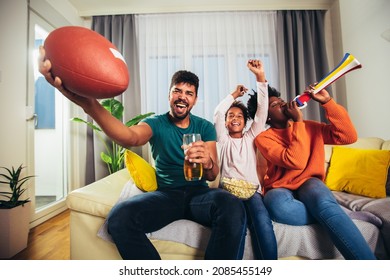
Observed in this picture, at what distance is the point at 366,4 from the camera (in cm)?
181

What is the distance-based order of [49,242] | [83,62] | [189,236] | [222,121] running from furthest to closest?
1. [49,242]
2. [222,121]
3. [189,236]
4. [83,62]

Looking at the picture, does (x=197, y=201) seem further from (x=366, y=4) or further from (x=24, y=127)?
(x=366, y=4)

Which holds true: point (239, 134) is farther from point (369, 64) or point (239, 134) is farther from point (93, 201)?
point (369, 64)

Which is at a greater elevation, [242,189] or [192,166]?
[192,166]

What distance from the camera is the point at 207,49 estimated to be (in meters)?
2.74

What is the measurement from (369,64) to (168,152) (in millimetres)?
1847

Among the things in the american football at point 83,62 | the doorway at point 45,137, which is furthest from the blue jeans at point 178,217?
the doorway at point 45,137

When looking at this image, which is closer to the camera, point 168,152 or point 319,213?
point 319,213

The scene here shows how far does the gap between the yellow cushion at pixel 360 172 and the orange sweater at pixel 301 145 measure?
0.42 m

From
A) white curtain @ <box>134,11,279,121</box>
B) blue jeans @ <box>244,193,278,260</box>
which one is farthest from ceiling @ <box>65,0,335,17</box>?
blue jeans @ <box>244,193,278,260</box>

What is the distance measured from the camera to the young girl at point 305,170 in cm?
88

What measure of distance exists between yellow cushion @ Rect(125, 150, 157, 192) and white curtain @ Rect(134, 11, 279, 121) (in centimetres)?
152

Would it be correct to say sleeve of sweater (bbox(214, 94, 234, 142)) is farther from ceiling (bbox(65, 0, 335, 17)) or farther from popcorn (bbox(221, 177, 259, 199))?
ceiling (bbox(65, 0, 335, 17))

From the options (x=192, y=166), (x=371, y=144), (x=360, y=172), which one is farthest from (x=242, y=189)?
(x=371, y=144)
